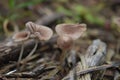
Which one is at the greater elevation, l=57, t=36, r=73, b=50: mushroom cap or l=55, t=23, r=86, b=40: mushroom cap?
l=55, t=23, r=86, b=40: mushroom cap

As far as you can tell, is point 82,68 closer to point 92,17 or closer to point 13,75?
point 13,75

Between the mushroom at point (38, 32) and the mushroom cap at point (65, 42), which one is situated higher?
the mushroom at point (38, 32)

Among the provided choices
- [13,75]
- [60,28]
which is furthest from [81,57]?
[13,75]

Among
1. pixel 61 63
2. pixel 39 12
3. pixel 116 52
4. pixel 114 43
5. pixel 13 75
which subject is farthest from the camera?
pixel 39 12

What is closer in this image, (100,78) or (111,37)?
(100,78)

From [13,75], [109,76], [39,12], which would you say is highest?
[39,12]

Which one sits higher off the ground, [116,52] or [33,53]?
[33,53]

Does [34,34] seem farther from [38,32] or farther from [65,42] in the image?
[65,42]
